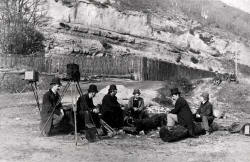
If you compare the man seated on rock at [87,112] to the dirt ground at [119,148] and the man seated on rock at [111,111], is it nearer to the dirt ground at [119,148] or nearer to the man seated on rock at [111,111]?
the man seated on rock at [111,111]

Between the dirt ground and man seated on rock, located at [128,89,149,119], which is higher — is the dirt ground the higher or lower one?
the lower one

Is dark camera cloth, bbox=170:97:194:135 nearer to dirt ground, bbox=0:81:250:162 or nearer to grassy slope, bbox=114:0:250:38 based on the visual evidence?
dirt ground, bbox=0:81:250:162

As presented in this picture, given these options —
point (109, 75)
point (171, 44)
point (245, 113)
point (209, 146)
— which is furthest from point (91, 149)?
point (171, 44)

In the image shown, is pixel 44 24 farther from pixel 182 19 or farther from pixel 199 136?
pixel 199 136

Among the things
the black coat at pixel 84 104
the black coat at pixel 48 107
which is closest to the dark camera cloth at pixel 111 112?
the black coat at pixel 84 104

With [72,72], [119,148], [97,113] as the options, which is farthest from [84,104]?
[119,148]

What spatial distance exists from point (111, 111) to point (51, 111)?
1.83 m

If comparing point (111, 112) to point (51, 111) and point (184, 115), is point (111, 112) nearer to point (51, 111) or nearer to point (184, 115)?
point (51, 111)

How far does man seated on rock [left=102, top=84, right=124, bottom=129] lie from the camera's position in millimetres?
10859

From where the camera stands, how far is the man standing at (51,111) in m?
9.84

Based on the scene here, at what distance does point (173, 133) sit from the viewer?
9.73m

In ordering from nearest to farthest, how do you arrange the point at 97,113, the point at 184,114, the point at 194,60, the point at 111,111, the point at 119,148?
1. the point at 119,148
2. the point at 184,114
3. the point at 97,113
4. the point at 111,111
5. the point at 194,60

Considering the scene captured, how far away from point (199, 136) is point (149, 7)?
50256 millimetres

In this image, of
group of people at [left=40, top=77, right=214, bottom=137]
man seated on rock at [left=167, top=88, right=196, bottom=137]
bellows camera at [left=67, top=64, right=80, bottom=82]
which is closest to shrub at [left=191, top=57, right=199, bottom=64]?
group of people at [left=40, top=77, right=214, bottom=137]
